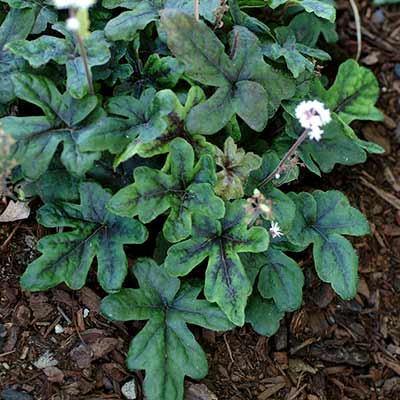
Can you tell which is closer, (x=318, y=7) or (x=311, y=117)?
(x=311, y=117)

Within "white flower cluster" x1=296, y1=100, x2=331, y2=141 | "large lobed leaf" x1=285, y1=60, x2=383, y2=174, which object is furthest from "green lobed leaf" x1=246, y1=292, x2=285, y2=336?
"white flower cluster" x1=296, y1=100, x2=331, y2=141

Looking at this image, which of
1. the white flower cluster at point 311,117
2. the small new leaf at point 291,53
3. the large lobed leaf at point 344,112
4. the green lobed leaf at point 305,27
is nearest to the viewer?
the white flower cluster at point 311,117

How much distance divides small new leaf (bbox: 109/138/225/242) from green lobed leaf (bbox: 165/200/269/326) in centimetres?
7

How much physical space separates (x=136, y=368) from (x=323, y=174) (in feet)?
4.08

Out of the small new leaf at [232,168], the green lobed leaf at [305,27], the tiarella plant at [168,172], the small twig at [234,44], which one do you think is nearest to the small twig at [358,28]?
the green lobed leaf at [305,27]

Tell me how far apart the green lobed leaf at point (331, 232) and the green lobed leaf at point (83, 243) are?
60cm

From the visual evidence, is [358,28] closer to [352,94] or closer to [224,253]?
[352,94]

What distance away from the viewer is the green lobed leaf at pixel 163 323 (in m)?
2.29

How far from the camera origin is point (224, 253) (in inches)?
91.4

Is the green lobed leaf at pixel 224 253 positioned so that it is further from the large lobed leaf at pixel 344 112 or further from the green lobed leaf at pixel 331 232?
the large lobed leaf at pixel 344 112

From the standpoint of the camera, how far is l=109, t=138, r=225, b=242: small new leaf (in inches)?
87.8

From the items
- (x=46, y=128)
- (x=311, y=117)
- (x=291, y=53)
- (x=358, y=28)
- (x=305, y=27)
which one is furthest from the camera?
(x=358, y=28)

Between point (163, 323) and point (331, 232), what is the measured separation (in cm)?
70

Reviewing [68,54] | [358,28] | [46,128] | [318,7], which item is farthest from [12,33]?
[358,28]
